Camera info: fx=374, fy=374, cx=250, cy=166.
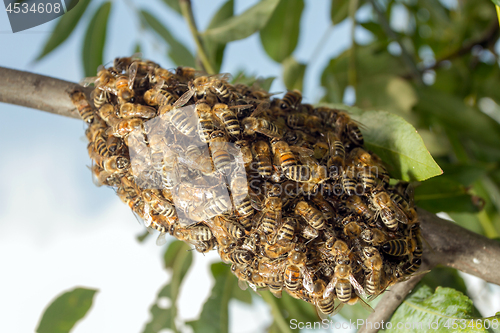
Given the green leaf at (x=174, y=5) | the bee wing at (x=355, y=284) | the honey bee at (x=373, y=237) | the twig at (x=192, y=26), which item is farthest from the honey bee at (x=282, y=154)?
the green leaf at (x=174, y=5)

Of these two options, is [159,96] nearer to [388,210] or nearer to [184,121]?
[184,121]

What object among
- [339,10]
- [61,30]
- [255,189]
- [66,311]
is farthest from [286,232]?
[339,10]

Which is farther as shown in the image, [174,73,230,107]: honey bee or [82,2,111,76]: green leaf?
[82,2,111,76]: green leaf

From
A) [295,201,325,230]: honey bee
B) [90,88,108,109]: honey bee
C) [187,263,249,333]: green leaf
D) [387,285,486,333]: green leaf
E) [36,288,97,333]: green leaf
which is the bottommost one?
[187,263,249,333]: green leaf

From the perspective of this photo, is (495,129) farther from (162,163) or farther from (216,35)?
→ (162,163)

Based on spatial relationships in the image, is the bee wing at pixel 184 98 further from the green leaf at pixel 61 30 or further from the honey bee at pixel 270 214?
the green leaf at pixel 61 30

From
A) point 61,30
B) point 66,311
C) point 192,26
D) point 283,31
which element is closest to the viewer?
point 66,311

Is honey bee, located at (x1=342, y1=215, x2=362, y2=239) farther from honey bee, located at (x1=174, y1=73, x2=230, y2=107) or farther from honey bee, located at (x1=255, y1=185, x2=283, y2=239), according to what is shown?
honey bee, located at (x1=174, y1=73, x2=230, y2=107)

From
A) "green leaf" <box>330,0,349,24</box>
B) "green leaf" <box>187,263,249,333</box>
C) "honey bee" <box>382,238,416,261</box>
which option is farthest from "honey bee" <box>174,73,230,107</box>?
"green leaf" <box>330,0,349,24</box>
